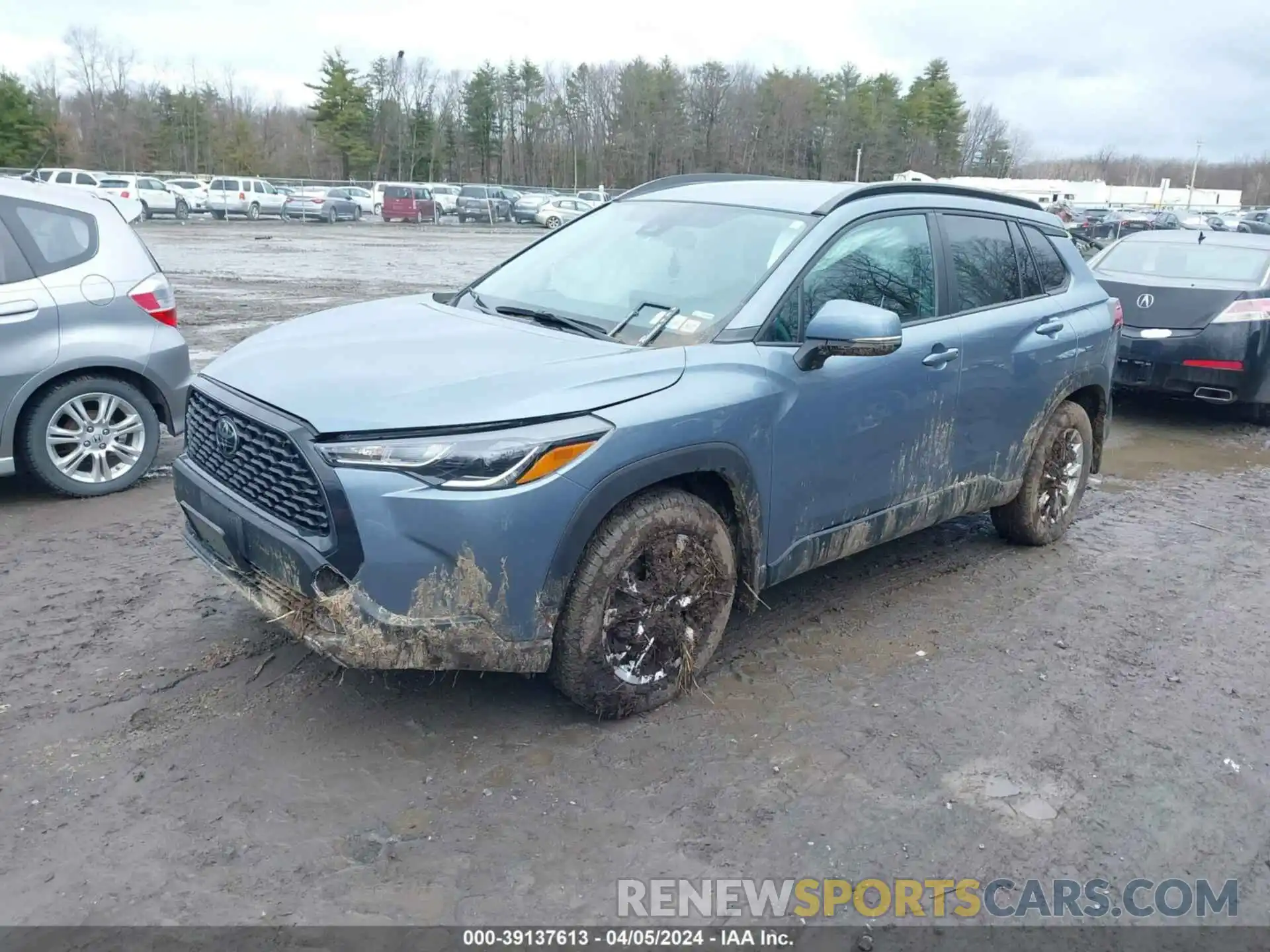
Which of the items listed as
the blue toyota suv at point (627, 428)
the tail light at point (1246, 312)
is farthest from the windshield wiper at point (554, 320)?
the tail light at point (1246, 312)

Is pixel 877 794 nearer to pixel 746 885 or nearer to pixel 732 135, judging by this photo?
pixel 746 885

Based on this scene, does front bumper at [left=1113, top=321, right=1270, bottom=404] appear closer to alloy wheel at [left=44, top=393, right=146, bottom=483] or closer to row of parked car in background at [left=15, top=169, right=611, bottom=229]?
alloy wheel at [left=44, top=393, right=146, bottom=483]

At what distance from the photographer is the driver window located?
3965 mm

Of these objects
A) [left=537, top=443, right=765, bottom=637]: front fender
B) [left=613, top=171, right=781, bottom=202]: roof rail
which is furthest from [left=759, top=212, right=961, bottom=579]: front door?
[left=613, top=171, right=781, bottom=202]: roof rail

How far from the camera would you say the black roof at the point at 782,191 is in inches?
169

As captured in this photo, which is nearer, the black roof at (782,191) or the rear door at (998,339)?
the black roof at (782,191)

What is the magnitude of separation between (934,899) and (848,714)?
997 mm

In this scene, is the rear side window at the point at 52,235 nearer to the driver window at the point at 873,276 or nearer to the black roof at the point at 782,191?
the black roof at the point at 782,191

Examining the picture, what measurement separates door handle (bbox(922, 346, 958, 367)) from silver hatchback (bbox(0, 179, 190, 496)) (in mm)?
4344

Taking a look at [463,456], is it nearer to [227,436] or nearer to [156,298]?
[227,436]

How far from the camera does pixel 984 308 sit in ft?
16.0

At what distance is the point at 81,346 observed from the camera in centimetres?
572

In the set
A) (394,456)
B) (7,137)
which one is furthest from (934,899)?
(7,137)

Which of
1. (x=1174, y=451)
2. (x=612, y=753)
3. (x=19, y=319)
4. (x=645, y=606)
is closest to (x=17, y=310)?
(x=19, y=319)
